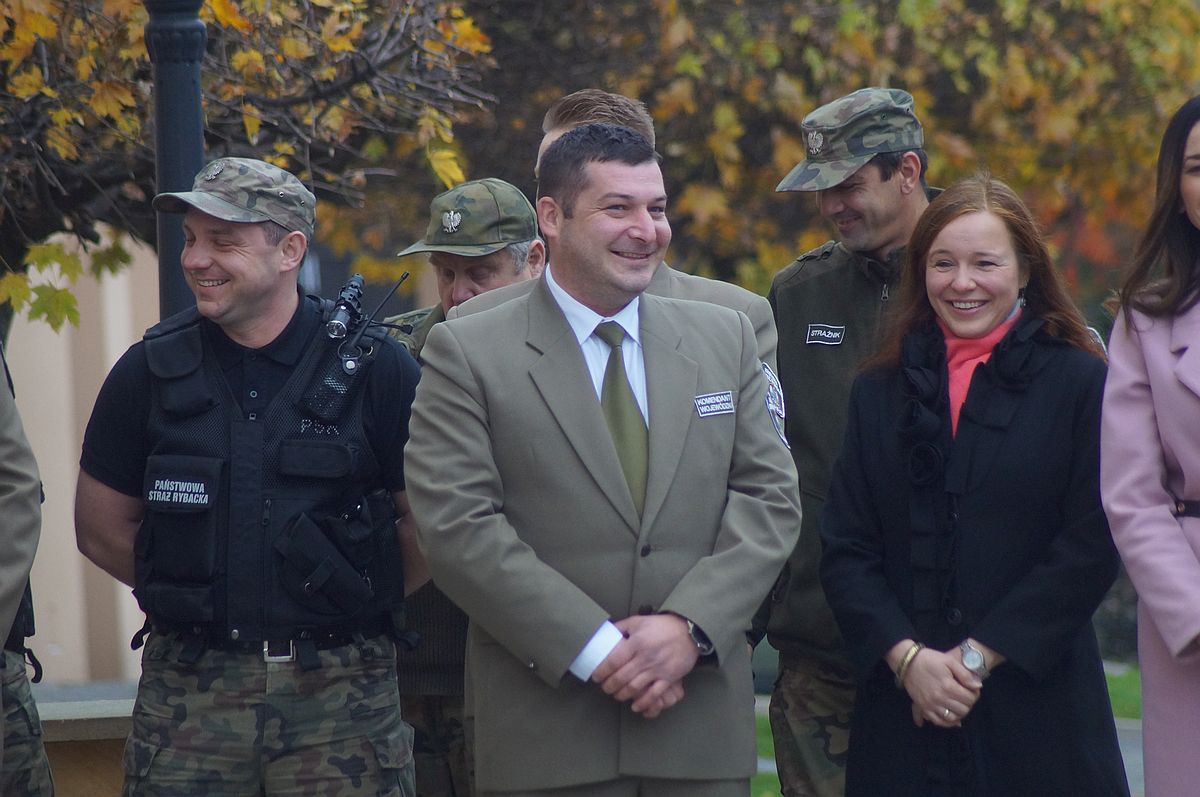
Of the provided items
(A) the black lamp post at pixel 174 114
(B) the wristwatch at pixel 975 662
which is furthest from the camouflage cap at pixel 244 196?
(B) the wristwatch at pixel 975 662

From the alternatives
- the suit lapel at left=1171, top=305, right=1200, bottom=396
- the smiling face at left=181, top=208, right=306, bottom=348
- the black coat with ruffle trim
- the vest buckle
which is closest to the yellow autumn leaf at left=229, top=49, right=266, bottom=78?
the smiling face at left=181, top=208, right=306, bottom=348

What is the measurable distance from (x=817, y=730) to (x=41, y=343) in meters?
7.65

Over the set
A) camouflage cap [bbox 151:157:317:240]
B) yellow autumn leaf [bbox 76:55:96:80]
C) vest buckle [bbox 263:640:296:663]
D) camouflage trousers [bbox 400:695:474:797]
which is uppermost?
yellow autumn leaf [bbox 76:55:96:80]

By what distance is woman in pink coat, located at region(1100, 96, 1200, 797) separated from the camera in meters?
3.75

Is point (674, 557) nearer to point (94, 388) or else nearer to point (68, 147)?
point (68, 147)

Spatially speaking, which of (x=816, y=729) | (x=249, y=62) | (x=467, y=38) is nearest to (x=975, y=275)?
(x=816, y=729)

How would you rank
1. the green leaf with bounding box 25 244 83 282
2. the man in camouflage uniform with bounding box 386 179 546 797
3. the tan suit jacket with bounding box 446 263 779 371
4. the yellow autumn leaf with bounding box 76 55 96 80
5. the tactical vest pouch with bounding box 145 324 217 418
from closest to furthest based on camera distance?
the tactical vest pouch with bounding box 145 324 217 418 → the tan suit jacket with bounding box 446 263 779 371 → the man in camouflage uniform with bounding box 386 179 546 797 → the yellow autumn leaf with bounding box 76 55 96 80 → the green leaf with bounding box 25 244 83 282

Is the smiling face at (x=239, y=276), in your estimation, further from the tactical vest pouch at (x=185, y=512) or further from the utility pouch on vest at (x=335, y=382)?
the tactical vest pouch at (x=185, y=512)

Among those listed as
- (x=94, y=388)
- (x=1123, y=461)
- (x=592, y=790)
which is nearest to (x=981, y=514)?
(x=1123, y=461)

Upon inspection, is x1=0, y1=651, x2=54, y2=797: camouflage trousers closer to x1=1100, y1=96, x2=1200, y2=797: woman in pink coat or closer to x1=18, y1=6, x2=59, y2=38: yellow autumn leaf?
x1=18, y1=6, x2=59, y2=38: yellow autumn leaf

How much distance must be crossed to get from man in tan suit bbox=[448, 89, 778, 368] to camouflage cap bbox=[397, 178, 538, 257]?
28cm

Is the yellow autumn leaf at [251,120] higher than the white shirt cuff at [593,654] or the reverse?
higher

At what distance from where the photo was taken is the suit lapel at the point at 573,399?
380 centimetres

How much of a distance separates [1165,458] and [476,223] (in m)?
2.34
